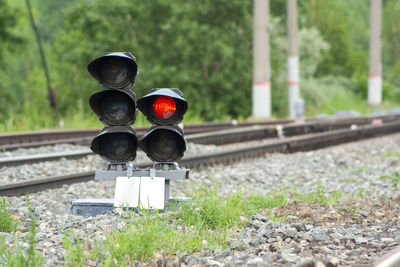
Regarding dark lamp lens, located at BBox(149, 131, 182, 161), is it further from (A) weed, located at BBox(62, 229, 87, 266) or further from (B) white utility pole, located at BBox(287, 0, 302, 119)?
(B) white utility pole, located at BBox(287, 0, 302, 119)

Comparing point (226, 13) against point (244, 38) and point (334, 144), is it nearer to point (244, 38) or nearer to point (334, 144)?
point (244, 38)

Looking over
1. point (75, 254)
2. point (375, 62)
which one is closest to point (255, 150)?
point (75, 254)

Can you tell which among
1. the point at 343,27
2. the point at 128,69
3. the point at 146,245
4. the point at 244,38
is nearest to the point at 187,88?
the point at 244,38

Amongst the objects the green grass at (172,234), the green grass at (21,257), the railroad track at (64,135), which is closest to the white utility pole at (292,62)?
the railroad track at (64,135)

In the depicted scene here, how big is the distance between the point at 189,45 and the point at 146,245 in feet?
77.2

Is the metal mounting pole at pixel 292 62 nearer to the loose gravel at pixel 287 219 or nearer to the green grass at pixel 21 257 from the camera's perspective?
the loose gravel at pixel 287 219

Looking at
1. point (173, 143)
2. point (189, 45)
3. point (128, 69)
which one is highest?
point (189, 45)

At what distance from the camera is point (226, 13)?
28.1 metres

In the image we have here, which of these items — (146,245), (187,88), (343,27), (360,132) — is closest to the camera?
(146,245)

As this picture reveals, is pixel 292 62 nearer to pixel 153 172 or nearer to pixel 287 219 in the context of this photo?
pixel 153 172

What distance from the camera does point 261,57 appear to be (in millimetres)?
21672

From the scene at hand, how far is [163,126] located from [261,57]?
1639 cm

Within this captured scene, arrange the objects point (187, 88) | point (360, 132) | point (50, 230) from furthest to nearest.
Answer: point (187, 88) → point (360, 132) → point (50, 230)

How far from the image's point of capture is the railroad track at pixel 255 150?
6.92 metres
